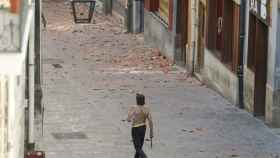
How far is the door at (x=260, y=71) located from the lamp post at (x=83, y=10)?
16014mm

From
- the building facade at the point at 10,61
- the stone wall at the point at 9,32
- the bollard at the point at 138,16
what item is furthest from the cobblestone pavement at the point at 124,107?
the stone wall at the point at 9,32

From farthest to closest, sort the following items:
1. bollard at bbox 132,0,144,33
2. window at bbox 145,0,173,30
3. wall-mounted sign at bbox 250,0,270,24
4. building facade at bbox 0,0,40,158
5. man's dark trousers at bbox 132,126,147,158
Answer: bollard at bbox 132,0,144,33 → window at bbox 145,0,173,30 → wall-mounted sign at bbox 250,0,270,24 → man's dark trousers at bbox 132,126,147,158 → building facade at bbox 0,0,40,158

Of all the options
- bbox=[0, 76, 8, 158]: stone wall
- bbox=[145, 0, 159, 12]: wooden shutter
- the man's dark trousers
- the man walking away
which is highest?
bbox=[145, 0, 159, 12]: wooden shutter

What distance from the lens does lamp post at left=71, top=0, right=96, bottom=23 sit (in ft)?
151

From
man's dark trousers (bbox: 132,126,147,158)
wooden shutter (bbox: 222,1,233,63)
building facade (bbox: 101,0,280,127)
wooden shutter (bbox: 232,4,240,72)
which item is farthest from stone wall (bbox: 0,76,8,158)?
wooden shutter (bbox: 222,1,233,63)

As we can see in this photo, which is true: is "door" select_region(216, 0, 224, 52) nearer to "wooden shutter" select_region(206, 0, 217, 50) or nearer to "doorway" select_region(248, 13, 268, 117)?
"wooden shutter" select_region(206, 0, 217, 50)

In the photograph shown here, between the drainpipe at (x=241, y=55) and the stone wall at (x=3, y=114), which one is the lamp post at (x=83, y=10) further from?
the stone wall at (x=3, y=114)

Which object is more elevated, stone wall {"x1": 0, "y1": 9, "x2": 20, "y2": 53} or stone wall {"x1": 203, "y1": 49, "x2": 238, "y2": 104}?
stone wall {"x1": 0, "y1": 9, "x2": 20, "y2": 53}

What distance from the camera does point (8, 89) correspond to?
16.1 metres

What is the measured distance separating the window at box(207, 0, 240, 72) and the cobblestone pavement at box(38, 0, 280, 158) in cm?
107

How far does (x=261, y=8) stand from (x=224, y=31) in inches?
145

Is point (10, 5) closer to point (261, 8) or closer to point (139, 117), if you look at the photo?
point (139, 117)

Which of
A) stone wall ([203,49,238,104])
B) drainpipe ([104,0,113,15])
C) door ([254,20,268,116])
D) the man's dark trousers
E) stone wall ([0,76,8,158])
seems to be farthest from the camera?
drainpipe ([104,0,113,15])

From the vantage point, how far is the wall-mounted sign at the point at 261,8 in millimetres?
28433
